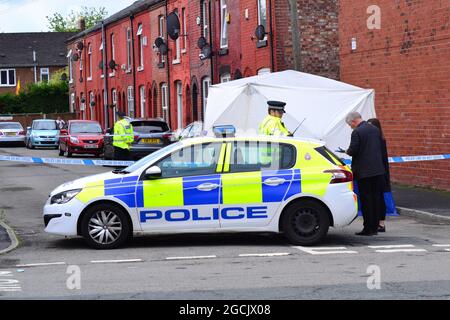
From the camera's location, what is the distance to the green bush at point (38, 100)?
8012 cm

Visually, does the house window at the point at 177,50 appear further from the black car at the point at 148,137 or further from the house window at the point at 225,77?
the black car at the point at 148,137

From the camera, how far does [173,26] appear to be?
40375mm

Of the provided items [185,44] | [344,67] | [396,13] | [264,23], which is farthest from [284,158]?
[185,44]

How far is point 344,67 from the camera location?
993 inches

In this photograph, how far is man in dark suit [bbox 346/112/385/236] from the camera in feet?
45.2

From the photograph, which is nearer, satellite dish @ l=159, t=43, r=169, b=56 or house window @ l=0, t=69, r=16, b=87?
satellite dish @ l=159, t=43, r=169, b=56

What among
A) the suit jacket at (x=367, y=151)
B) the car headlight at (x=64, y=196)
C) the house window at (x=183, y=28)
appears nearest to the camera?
the car headlight at (x=64, y=196)

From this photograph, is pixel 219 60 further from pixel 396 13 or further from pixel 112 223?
pixel 112 223

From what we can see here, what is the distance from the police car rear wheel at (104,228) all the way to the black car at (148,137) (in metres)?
15.8

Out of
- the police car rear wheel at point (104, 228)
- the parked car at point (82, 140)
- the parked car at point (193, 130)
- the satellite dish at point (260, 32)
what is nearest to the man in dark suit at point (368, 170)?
the police car rear wheel at point (104, 228)

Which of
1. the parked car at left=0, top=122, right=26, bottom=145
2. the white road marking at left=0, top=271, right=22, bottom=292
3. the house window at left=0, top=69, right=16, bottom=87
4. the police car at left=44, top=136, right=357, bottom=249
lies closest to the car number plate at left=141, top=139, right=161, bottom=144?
the police car at left=44, top=136, right=357, bottom=249

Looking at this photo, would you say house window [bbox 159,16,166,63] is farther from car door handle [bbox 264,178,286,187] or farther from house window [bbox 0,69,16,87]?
house window [bbox 0,69,16,87]

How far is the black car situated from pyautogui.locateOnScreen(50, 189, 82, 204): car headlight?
15564 mm

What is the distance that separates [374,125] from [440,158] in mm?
6335
